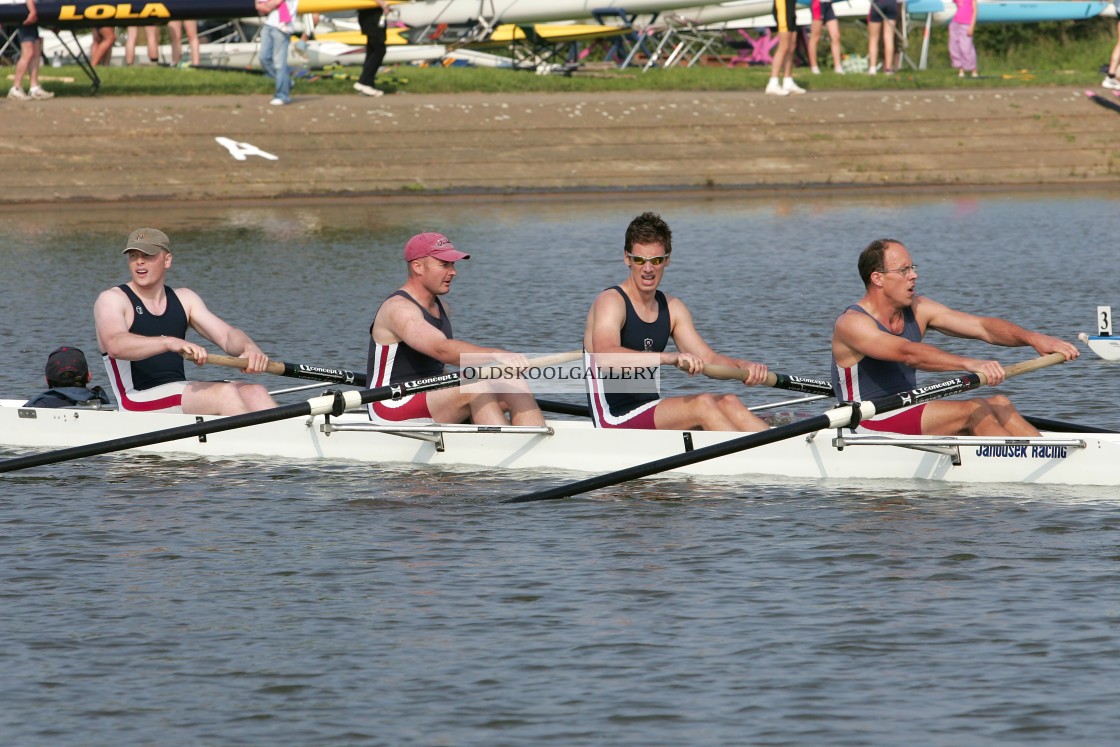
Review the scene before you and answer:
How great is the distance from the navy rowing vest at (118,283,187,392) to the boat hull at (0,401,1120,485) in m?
0.29

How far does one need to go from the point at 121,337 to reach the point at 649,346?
338 centimetres

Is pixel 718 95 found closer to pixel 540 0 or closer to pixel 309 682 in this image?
pixel 540 0

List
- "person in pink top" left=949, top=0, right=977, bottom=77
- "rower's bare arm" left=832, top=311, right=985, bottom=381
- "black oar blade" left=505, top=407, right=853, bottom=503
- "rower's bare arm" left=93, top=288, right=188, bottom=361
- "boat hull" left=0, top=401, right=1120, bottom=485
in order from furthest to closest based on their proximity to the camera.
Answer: "person in pink top" left=949, top=0, right=977, bottom=77, "rower's bare arm" left=93, top=288, right=188, bottom=361, "boat hull" left=0, top=401, right=1120, bottom=485, "black oar blade" left=505, top=407, right=853, bottom=503, "rower's bare arm" left=832, top=311, right=985, bottom=381

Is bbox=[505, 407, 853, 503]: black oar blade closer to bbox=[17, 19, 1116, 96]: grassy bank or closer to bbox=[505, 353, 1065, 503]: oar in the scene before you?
bbox=[505, 353, 1065, 503]: oar

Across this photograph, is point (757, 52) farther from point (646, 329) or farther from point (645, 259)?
point (645, 259)

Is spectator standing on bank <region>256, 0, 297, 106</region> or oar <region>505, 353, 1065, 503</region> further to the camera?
spectator standing on bank <region>256, 0, 297, 106</region>

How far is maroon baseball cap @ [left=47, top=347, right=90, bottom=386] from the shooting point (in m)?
11.9

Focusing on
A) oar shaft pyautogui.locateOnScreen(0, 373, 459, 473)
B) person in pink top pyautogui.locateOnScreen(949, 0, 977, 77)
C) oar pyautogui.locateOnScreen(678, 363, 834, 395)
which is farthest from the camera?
person in pink top pyautogui.locateOnScreen(949, 0, 977, 77)

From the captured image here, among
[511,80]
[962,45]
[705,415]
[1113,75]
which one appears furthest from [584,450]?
[962,45]

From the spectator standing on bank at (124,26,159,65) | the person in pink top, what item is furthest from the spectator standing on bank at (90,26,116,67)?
the person in pink top

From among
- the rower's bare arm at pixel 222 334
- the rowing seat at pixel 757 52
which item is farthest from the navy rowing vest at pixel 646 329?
the rowing seat at pixel 757 52

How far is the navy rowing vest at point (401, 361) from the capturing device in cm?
1082

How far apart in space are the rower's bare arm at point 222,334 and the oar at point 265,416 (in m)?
0.48

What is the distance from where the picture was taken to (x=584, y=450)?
35.0 feet
